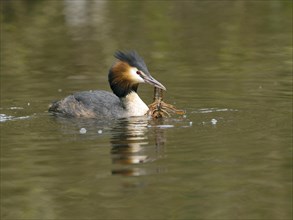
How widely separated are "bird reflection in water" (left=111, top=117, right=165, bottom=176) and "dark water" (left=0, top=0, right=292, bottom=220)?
0.05ft

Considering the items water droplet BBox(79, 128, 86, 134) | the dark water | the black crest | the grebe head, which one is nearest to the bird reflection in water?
the dark water

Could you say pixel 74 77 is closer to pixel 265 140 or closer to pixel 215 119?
pixel 215 119

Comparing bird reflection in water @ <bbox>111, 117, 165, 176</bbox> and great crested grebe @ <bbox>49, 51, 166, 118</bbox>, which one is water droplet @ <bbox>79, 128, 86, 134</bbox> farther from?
great crested grebe @ <bbox>49, 51, 166, 118</bbox>

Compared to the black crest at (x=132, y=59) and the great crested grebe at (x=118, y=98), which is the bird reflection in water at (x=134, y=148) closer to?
the great crested grebe at (x=118, y=98)

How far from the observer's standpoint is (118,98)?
16688 millimetres

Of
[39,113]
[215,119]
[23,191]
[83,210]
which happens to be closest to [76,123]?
[39,113]

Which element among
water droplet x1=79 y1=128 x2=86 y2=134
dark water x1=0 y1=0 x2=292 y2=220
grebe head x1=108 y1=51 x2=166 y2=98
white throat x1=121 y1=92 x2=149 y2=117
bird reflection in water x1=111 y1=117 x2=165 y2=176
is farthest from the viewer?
grebe head x1=108 y1=51 x2=166 y2=98

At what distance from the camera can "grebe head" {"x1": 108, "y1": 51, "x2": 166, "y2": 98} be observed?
16.5 m

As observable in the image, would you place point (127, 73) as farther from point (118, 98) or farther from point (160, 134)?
point (160, 134)

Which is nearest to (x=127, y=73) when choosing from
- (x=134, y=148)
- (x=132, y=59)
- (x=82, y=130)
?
(x=132, y=59)

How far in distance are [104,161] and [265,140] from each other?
2.34 metres

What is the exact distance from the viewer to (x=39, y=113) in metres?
16.5

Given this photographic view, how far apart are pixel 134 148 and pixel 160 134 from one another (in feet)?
3.57

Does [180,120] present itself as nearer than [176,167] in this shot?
No
